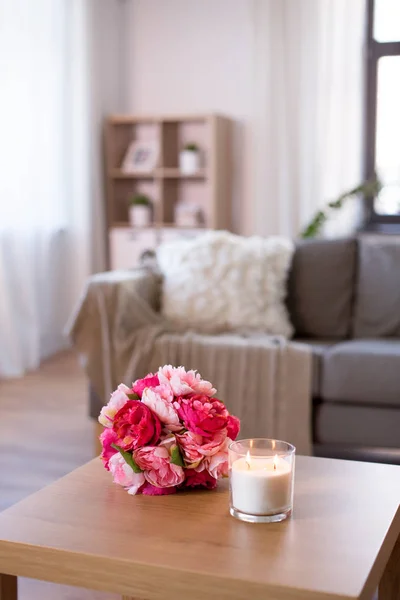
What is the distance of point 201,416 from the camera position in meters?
1.41

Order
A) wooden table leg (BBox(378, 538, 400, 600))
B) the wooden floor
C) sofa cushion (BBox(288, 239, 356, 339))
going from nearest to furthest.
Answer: wooden table leg (BBox(378, 538, 400, 600)) < the wooden floor < sofa cushion (BBox(288, 239, 356, 339))

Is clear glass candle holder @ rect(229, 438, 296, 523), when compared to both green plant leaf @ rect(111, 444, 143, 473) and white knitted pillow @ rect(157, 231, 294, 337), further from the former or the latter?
white knitted pillow @ rect(157, 231, 294, 337)

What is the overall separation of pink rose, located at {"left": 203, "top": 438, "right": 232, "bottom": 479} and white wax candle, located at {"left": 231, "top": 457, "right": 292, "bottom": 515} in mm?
81

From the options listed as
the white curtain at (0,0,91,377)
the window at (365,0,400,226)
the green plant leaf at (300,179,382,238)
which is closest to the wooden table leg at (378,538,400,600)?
the white curtain at (0,0,91,377)

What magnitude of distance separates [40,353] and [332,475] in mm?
3611

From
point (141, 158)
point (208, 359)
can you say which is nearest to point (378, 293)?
point (208, 359)

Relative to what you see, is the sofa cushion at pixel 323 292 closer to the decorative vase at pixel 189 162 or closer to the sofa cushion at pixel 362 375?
the sofa cushion at pixel 362 375

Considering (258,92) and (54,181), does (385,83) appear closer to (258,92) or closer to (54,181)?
(258,92)

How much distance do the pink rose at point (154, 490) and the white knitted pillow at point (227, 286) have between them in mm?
1723

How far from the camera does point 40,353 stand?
16.3 ft

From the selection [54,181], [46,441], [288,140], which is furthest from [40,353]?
[288,140]

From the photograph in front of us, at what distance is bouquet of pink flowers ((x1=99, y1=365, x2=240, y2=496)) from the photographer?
1.41 metres

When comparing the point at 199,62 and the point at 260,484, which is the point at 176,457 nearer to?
the point at 260,484

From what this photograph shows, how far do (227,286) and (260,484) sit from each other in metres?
1.95
